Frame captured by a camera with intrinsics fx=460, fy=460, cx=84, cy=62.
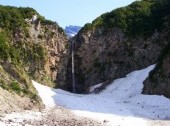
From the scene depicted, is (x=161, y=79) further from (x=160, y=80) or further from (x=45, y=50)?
(x=45, y=50)

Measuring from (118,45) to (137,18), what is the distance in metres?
5.87

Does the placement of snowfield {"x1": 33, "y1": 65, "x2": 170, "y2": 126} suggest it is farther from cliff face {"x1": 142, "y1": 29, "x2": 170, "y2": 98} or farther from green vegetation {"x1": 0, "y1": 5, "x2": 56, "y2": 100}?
green vegetation {"x1": 0, "y1": 5, "x2": 56, "y2": 100}

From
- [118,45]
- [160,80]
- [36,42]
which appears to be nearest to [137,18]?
[118,45]

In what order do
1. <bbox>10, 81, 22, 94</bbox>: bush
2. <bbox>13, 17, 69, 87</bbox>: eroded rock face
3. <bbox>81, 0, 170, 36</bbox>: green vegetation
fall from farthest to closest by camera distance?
<bbox>81, 0, 170, 36</bbox>: green vegetation → <bbox>13, 17, 69, 87</bbox>: eroded rock face → <bbox>10, 81, 22, 94</bbox>: bush

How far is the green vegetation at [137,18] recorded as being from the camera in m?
65.7

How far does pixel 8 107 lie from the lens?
3641cm

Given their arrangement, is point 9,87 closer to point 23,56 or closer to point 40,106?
point 40,106

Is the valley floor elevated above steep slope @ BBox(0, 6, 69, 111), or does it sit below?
below

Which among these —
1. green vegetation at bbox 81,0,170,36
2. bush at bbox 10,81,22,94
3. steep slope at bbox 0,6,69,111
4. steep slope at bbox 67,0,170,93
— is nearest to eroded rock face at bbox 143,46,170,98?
steep slope at bbox 67,0,170,93

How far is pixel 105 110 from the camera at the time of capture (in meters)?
42.6

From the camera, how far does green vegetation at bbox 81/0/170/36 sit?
6569cm

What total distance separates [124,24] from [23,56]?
56.4ft

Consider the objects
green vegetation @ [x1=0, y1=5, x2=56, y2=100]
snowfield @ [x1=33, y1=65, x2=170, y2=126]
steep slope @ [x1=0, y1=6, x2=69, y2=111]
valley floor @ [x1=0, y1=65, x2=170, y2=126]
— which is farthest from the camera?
steep slope @ [x1=0, y1=6, x2=69, y2=111]

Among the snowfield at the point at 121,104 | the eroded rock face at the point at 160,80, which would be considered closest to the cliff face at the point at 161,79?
the eroded rock face at the point at 160,80
